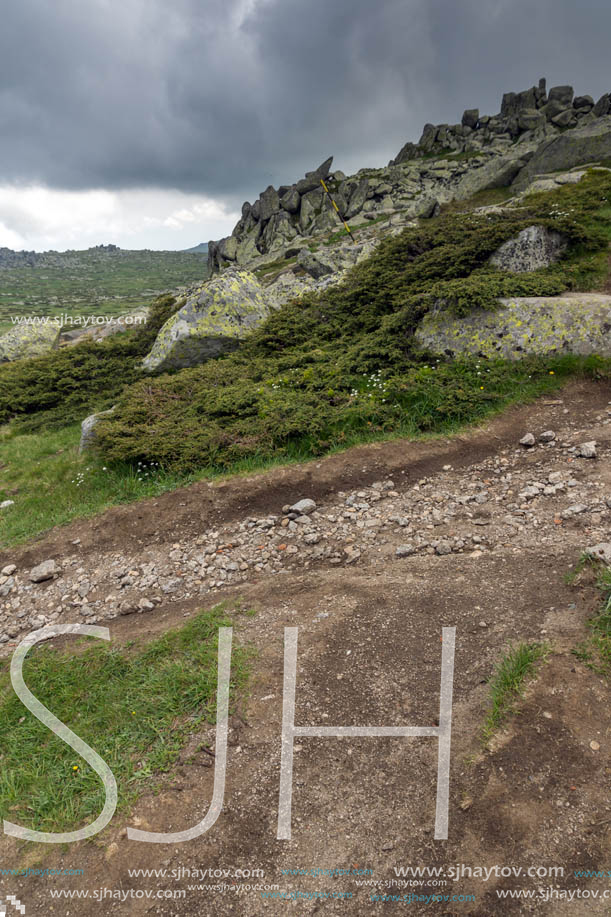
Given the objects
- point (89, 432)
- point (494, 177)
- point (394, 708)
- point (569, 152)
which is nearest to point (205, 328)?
point (89, 432)

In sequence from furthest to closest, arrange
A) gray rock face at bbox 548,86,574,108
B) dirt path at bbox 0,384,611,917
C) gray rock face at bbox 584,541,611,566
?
gray rock face at bbox 548,86,574,108 → gray rock face at bbox 584,541,611,566 → dirt path at bbox 0,384,611,917

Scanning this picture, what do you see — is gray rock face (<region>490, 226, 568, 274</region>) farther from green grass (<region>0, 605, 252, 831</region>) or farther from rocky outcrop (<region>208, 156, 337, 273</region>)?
rocky outcrop (<region>208, 156, 337, 273</region>)

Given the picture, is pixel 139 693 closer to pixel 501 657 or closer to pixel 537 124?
pixel 501 657

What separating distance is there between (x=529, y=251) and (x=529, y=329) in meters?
4.57

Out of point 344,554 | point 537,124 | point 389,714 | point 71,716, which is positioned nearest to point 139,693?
point 71,716

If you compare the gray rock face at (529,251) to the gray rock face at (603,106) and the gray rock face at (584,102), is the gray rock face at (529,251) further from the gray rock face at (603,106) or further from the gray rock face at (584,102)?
the gray rock face at (584,102)

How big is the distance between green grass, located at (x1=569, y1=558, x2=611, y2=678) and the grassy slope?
5.16 m

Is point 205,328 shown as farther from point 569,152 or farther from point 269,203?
point 269,203

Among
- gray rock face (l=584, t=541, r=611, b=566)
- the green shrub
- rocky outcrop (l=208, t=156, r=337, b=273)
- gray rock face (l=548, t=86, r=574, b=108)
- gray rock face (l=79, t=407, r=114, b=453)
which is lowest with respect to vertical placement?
gray rock face (l=584, t=541, r=611, b=566)

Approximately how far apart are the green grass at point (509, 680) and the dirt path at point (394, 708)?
0.34 ft

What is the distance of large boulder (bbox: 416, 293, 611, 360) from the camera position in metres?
10.3

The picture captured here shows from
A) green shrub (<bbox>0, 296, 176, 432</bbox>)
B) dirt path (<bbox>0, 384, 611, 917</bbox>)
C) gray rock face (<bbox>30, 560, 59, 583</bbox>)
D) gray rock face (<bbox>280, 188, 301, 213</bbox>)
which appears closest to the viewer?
dirt path (<bbox>0, 384, 611, 917</bbox>)

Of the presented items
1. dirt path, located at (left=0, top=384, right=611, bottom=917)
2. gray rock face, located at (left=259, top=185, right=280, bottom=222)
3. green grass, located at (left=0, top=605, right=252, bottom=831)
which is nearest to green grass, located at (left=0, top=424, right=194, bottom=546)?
dirt path, located at (left=0, top=384, right=611, bottom=917)

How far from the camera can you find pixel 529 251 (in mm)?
13602
